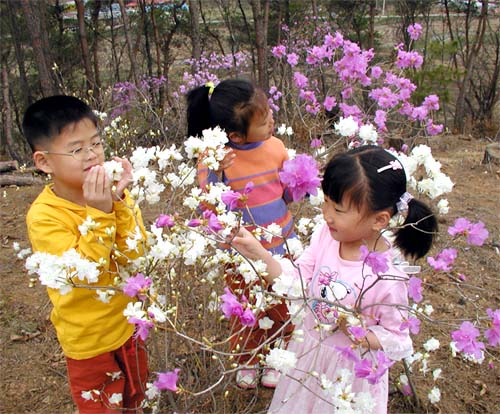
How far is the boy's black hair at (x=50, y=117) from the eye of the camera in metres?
1.61

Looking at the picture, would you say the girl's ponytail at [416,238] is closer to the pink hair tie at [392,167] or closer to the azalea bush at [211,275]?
the azalea bush at [211,275]

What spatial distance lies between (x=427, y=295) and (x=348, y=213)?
6.38 ft

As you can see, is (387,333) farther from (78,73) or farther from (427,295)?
(78,73)

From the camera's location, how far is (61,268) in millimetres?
1317

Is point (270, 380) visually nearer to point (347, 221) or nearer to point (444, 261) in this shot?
point (347, 221)

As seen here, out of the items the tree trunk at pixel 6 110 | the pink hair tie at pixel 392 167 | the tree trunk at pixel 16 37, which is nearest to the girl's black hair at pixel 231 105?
the pink hair tie at pixel 392 167

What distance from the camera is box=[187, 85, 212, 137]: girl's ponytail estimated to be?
211cm

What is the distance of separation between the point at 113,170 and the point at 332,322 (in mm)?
792

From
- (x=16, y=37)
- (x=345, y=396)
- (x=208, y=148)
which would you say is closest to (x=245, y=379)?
(x=345, y=396)

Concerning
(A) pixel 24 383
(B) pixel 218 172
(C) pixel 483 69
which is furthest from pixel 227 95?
(C) pixel 483 69

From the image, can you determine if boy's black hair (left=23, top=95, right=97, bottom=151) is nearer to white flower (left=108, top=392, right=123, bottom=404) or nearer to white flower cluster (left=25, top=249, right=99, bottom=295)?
white flower cluster (left=25, top=249, right=99, bottom=295)

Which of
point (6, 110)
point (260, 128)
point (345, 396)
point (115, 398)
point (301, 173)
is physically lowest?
point (6, 110)

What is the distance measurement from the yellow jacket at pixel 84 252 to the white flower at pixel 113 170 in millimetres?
85

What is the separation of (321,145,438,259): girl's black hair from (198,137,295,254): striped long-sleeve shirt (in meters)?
0.61
